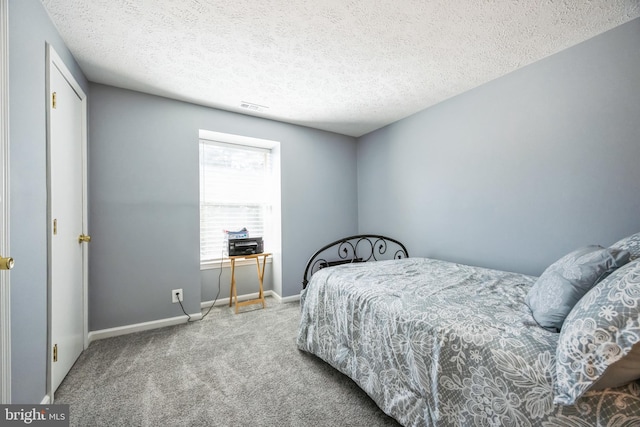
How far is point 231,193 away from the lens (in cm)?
354

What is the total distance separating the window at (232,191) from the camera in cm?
336

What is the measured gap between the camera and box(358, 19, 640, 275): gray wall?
1.76m

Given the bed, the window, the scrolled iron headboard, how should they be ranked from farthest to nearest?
the scrolled iron headboard, the window, the bed

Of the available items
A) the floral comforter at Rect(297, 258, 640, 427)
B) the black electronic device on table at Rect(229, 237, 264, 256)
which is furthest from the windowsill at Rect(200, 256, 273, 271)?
the floral comforter at Rect(297, 258, 640, 427)

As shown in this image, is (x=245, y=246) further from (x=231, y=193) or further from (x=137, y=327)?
(x=137, y=327)

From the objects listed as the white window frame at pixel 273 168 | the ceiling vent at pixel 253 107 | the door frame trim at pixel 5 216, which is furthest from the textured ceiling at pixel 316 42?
the door frame trim at pixel 5 216

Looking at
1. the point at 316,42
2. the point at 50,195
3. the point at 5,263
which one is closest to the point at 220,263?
the point at 50,195

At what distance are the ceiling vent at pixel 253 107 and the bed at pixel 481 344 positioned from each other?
2.13m

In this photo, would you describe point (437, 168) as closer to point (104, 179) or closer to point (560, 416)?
point (560, 416)

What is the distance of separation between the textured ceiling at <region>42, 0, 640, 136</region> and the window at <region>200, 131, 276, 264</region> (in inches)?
34.0

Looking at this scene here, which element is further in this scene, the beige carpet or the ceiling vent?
the ceiling vent

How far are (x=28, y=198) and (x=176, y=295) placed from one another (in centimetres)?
172

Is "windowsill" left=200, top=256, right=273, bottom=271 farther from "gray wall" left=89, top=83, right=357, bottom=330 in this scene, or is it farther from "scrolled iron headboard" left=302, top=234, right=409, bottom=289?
"scrolled iron headboard" left=302, top=234, right=409, bottom=289

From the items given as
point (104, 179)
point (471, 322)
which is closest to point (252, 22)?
point (104, 179)
